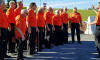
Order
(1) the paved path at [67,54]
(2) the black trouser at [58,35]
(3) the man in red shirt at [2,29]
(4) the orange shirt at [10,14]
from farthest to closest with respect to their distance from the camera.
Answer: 1. (2) the black trouser at [58,35]
2. (4) the orange shirt at [10,14]
3. (1) the paved path at [67,54]
4. (3) the man in red shirt at [2,29]

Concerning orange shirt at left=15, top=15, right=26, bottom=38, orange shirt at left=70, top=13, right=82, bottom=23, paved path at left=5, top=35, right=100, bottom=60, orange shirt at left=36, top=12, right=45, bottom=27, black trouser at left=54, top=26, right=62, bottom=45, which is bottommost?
paved path at left=5, top=35, right=100, bottom=60

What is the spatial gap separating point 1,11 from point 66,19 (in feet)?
19.1

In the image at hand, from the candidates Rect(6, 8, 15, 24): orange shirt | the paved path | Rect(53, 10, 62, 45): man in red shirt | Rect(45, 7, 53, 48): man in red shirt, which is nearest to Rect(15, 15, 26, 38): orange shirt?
the paved path

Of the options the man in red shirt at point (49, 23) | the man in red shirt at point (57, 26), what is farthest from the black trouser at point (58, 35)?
the man in red shirt at point (49, 23)

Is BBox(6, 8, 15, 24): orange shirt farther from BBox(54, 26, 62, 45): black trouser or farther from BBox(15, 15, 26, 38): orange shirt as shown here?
BBox(54, 26, 62, 45): black trouser

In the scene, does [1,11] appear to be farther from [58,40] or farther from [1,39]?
[58,40]

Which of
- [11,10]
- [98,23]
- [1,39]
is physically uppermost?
[11,10]

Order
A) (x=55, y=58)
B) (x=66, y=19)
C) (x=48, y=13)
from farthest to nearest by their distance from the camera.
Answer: (x=66, y=19) → (x=48, y=13) → (x=55, y=58)

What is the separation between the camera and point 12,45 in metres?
8.34

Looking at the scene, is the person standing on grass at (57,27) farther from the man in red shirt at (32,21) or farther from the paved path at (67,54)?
the man in red shirt at (32,21)

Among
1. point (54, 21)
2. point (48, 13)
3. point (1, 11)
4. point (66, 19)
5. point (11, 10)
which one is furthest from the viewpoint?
point (66, 19)

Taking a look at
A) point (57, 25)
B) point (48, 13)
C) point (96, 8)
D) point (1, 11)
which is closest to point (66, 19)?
point (57, 25)

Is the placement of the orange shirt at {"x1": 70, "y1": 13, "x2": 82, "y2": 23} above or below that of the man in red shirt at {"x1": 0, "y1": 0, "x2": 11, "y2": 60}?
above

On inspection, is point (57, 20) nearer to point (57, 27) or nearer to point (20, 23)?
point (57, 27)
